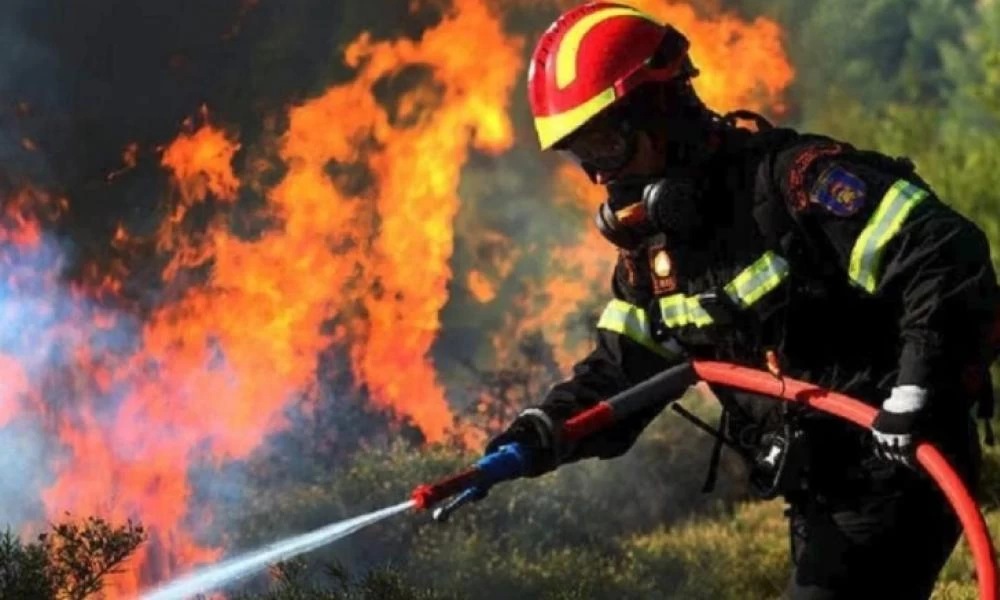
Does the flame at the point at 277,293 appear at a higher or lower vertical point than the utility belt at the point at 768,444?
higher

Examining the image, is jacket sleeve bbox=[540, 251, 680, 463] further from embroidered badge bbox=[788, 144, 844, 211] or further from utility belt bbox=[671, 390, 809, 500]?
embroidered badge bbox=[788, 144, 844, 211]

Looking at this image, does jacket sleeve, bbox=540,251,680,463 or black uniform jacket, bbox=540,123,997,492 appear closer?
black uniform jacket, bbox=540,123,997,492

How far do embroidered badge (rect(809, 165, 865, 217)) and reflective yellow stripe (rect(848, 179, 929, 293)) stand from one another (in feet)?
0.18

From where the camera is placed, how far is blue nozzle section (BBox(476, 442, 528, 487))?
365 centimetres

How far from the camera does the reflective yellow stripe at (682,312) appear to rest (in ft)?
12.1

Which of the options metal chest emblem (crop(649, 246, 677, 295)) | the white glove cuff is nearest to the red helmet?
metal chest emblem (crop(649, 246, 677, 295))

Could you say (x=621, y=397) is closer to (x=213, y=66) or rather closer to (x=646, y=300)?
(x=646, y=300)

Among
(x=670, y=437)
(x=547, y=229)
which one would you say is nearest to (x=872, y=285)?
(x=670, y=437)

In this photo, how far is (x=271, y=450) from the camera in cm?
795

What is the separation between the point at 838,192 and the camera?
3359mm

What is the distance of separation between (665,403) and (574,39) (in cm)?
95

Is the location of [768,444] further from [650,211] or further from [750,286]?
[650,211]

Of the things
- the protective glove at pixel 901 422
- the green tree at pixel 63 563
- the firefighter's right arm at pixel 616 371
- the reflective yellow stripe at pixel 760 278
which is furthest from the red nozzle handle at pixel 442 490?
the green tree at pixel 63 563

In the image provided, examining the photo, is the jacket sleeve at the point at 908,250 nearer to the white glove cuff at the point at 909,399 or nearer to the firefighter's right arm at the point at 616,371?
the white glove cuff at the point at 909,399
